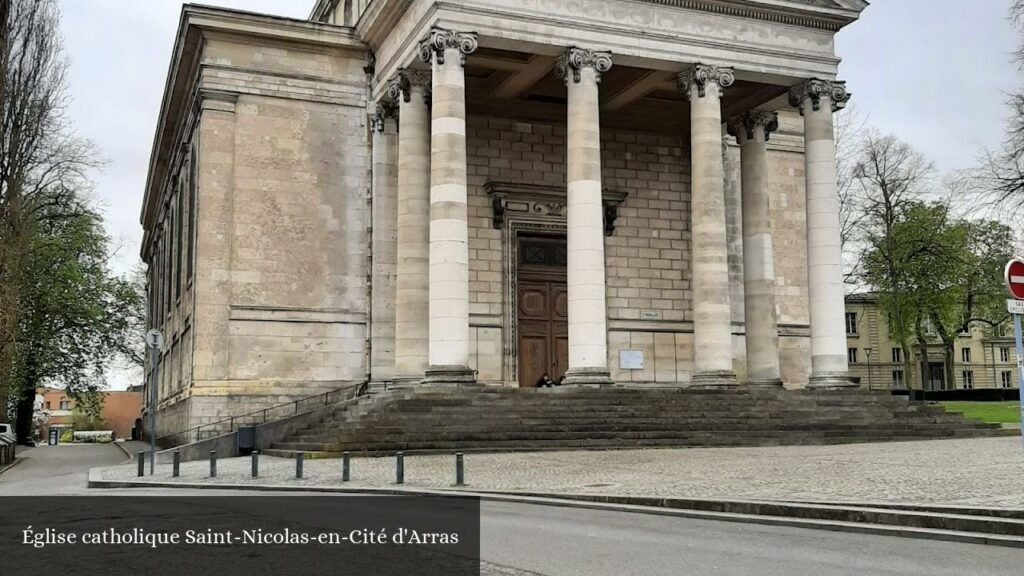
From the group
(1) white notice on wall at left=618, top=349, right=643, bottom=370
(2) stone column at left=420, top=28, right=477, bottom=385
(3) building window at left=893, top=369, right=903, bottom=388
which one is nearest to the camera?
(2) stone column at left=420, top=28, right=477, bottom=385

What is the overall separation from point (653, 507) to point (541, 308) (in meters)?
20.6

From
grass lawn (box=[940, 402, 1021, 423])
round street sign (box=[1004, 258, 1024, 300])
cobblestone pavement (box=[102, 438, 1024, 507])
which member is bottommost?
cobblestone pavement (box=[102, 438, 1024, 507])

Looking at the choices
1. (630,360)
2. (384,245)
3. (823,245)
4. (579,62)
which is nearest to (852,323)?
(630,360)

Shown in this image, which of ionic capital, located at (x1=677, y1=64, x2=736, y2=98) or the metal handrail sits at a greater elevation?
ionic capital, located at (x1=677, y1=64, x2=736, y2=98)

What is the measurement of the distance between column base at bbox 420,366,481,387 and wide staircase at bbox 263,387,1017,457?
364 millimetres

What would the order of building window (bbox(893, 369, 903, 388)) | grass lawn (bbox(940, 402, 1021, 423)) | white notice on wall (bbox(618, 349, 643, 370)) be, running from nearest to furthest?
white notice on wall (bbox(618, 349, 643, 370))
grass lawn (bbox(940, 402, 1021, 423))
building window (bbox(893, 369, 903, 388))

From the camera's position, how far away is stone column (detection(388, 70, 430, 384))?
93.8 feet

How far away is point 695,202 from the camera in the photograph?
96.0 ft

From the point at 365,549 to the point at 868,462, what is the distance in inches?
478

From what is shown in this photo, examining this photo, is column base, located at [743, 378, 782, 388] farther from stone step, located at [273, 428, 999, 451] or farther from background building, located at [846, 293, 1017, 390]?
background building, located at [846, 293, 1017, 390]

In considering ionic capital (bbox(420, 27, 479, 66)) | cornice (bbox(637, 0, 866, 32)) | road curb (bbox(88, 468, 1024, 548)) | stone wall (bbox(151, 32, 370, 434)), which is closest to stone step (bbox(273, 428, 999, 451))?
stone wall (bbox(151, 32, 370, 434))

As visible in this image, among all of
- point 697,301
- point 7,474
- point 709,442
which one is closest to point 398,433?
point 709,442

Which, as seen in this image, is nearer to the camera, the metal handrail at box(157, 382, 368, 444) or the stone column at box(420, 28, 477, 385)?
the stone column at box(420, 28, 477, 385)
